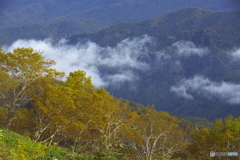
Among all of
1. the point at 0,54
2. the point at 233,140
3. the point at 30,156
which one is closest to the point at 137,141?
the point at 233,140

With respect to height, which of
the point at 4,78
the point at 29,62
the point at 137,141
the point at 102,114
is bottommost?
the point at 137,141

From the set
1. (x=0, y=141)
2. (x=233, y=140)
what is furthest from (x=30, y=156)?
(x=233, y=140)

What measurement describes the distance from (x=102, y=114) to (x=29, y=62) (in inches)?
458

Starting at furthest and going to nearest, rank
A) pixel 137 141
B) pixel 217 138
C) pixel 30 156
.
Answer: pixel 217 138
pixel 137 141
pixel 30 156

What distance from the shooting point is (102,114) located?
108 feet

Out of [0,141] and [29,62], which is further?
[29,62]

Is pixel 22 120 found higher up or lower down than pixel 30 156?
higher up

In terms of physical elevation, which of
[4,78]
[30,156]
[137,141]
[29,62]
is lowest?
[30,156]

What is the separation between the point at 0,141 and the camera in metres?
12.9

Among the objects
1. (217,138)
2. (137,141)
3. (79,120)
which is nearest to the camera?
(79,120)

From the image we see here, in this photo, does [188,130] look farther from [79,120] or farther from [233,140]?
[79,120]

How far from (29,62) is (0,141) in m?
21.9

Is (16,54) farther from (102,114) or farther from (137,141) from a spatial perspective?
(137,141)

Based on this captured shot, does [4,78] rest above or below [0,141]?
above
